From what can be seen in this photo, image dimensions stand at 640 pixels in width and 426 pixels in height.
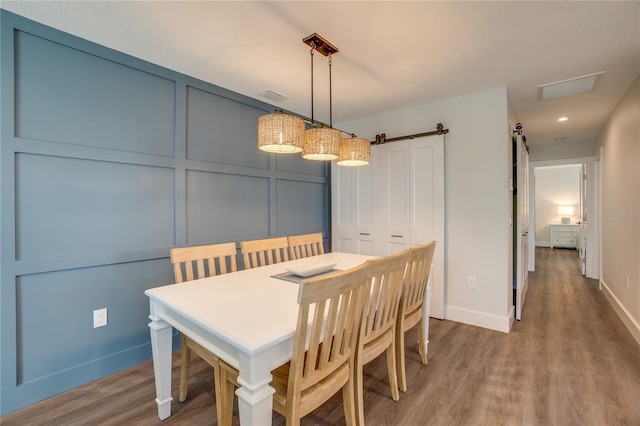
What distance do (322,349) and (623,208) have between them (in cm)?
367

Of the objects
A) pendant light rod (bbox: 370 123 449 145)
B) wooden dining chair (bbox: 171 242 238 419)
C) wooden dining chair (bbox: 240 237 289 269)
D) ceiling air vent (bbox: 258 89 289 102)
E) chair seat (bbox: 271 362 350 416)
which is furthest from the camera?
pendant light rod (bbox: 370 123 449 145)

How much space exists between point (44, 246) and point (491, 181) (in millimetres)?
3686

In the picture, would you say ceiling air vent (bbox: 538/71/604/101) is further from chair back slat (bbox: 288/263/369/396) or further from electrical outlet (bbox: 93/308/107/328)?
electrical outlet (bbox: 93/308/107/328)

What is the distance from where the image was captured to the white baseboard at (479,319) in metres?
2.80

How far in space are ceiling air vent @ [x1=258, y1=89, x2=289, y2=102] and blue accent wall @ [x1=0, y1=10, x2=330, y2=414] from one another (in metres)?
0.37

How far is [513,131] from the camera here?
3303mm

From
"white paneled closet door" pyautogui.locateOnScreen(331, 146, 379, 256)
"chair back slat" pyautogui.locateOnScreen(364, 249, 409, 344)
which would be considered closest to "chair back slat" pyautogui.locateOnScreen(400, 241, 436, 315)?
"chair back slat" pyautogui.locateOnScreen(364, 249, 409, 344)

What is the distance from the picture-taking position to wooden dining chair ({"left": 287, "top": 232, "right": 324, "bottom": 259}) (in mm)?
2727

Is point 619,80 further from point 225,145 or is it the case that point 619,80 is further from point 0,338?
point 0,338

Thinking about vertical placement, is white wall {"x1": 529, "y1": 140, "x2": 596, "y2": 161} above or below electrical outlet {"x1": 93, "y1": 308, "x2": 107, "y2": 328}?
above

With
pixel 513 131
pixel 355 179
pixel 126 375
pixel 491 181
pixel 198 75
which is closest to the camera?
pixel 126 375

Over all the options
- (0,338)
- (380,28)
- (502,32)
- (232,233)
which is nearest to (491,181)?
(502,32)

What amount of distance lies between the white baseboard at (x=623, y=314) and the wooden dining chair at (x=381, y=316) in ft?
8.12

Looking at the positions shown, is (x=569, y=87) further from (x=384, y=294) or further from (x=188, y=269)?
(x=188, y=269)
